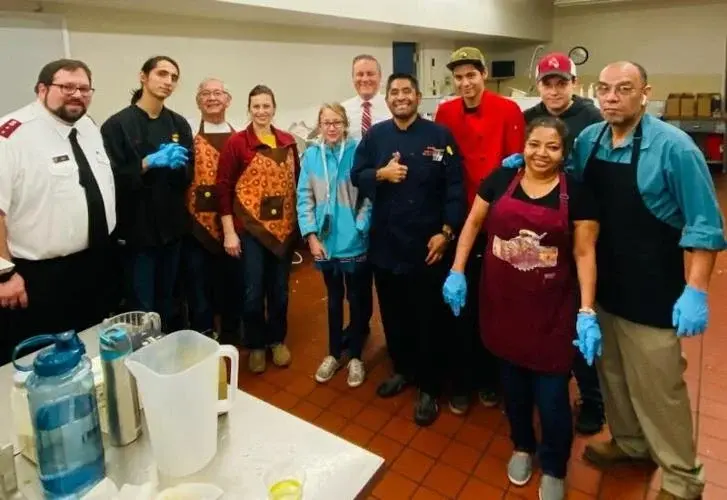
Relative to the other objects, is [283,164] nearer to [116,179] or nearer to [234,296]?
[116,179]

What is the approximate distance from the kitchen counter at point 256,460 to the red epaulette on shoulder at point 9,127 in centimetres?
100

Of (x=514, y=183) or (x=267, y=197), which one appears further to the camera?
(x=267, y=197)

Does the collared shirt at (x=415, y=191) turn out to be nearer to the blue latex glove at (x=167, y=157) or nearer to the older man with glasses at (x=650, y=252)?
the older man with glasses at (x=650, y=252)

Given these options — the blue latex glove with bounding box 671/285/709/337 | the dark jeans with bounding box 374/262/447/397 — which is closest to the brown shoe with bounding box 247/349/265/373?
the dark jeans with bounding box 374/262/447/397

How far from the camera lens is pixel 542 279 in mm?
1625

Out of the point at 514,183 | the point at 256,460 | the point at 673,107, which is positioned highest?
the point at 673,107

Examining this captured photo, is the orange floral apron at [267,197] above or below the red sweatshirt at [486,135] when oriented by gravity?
below

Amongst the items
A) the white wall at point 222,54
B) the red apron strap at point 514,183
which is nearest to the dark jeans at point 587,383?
the red apron strap at point 514,183

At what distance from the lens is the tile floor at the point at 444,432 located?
190cm

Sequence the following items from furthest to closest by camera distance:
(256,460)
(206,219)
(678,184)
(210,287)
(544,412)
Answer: (210,287)
(206,219)
(544,412)
(678,184)
(256,460)

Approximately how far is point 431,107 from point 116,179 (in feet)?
13.5

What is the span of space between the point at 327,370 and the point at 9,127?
1666 millimetres

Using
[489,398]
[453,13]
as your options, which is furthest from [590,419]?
[453,13]

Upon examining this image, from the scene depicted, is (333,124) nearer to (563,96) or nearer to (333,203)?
(333,203)
